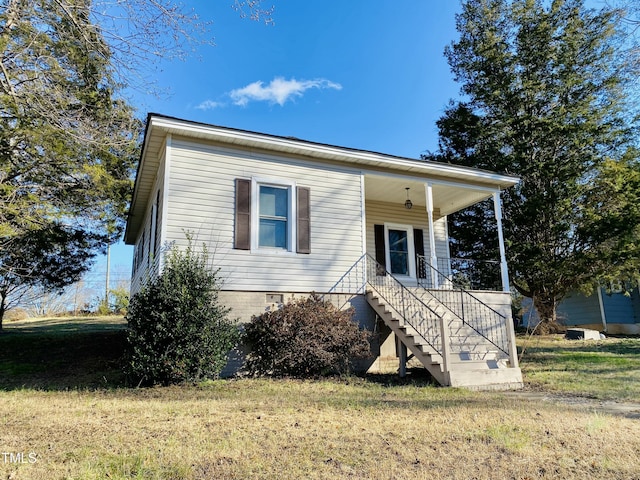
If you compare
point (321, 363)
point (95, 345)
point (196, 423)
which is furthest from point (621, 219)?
Result: point (95, 345)

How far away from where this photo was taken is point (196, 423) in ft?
14.6

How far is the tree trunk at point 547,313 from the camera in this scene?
15633mm

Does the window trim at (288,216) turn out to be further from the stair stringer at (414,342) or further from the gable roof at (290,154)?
the stair stringer at (414,342)

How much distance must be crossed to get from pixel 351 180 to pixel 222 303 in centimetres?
401

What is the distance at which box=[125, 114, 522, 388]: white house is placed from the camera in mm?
8234

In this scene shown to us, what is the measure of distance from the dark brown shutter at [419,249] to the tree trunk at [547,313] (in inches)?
239

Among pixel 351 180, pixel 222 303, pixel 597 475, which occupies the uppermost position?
pixel 351 180

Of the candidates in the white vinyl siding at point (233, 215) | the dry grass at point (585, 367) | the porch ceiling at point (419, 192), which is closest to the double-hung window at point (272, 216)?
the white vinyl siding at point (233, 215)

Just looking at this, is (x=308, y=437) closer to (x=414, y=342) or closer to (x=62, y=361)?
(x=414, y=342)

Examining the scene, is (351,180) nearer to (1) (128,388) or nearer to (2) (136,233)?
(1) (128,388)

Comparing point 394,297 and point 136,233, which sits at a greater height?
point 136,233

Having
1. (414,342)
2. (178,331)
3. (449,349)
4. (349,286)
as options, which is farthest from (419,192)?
(178,331)

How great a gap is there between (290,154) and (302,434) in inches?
257

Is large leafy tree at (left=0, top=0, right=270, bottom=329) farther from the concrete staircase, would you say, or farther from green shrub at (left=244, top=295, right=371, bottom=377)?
the concrete staircase
